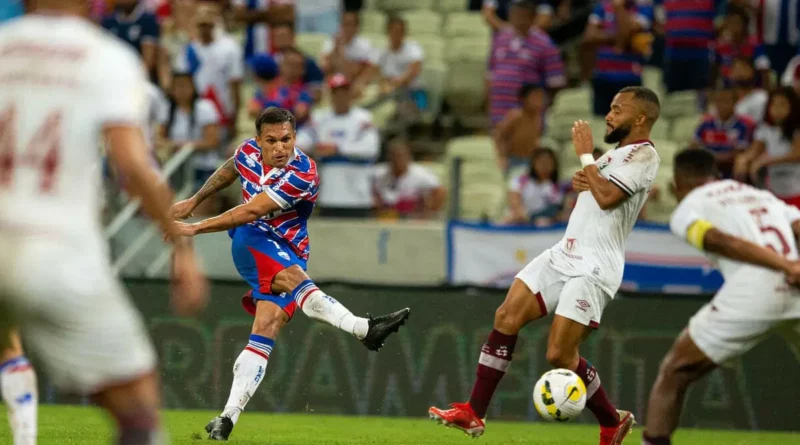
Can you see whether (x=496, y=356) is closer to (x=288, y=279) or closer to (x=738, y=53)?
(x=288, y=279)

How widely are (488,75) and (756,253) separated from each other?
1029 cm

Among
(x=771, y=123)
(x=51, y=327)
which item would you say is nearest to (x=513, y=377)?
(x=771, y=123)

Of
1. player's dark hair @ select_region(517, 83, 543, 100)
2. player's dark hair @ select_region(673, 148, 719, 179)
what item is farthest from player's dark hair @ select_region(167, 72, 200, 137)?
player's dark hair @ select_region(673, 148, 719, 179)

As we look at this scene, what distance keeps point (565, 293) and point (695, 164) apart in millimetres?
1650

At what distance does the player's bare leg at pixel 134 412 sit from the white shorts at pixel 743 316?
3258mm

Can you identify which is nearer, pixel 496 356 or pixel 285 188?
pixel 496 356

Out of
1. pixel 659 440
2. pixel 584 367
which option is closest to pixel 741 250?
pixel 659 440

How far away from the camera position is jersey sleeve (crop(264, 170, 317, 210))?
8.84 metres

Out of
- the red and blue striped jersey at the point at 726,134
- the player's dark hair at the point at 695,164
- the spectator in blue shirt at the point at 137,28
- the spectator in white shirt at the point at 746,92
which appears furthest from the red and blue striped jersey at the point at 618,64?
the player's dark hair at the point at 695,164

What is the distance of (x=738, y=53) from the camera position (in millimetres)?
15406

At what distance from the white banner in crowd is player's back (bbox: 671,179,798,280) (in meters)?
5.95

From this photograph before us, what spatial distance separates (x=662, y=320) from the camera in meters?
12.1

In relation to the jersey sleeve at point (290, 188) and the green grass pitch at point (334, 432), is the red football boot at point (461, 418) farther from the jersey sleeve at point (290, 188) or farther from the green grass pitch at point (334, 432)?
the jersey sleeve at point (290, 188)

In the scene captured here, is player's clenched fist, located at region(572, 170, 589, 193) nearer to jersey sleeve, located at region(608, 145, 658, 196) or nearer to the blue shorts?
jersey sleeve, located at region(608, 145, 658, 196)
